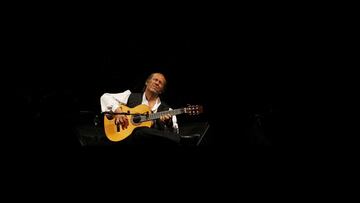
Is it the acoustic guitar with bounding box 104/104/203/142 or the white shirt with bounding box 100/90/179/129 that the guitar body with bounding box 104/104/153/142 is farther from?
the white shirt with bounding box 100/90/179/129

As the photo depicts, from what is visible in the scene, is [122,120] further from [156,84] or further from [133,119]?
[156,84]

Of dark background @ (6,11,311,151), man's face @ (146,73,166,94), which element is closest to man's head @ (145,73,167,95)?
man's face @ (146,73,166,94)

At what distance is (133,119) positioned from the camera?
2.36 meters

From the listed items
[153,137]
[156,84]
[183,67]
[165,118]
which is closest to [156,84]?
[156,84]

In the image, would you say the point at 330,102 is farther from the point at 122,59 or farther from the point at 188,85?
the point at 122,59

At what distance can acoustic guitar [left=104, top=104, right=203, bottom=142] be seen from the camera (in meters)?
2.32

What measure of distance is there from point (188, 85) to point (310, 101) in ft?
4.01

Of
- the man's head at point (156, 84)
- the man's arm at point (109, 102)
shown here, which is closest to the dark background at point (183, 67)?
the man's arm at point (109, 102)

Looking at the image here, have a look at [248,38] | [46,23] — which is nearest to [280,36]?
[248,38]

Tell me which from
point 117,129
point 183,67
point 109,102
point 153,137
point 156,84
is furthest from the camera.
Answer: point 183,67

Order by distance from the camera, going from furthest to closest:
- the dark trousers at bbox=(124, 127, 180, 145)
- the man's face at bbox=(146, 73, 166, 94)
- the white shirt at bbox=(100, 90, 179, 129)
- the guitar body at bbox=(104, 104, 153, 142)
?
the man's face at bbox=(146, 73, 166, 94) < the white shirt at bbox=(100, 90, 179, 129) < the guitar body at bbox=(104, 104, 153, 142) < the dark trousers at bbox=(124, 127, 180, 145)

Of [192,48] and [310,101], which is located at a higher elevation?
[192,48]

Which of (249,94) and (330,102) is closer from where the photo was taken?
(330,102)

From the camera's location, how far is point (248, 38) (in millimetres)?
2846
